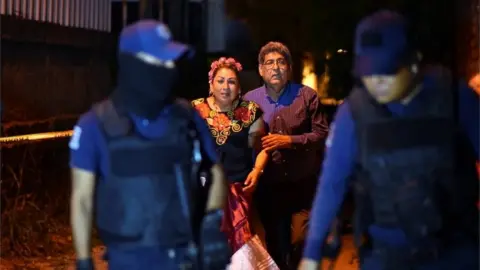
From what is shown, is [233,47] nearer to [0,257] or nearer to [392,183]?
[0,257]

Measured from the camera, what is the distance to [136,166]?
280cm

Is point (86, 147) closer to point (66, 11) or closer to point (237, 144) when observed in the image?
point (237, 144)

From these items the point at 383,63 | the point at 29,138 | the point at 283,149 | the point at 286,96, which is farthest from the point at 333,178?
the point at 29,138

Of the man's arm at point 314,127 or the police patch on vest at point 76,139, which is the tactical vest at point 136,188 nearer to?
the police patch on vest at point 76,139

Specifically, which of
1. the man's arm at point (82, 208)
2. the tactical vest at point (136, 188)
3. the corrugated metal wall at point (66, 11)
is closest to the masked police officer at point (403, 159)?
the tactical vest at point (136, 188)

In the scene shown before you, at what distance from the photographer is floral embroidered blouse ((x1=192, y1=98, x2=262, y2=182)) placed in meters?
4.56

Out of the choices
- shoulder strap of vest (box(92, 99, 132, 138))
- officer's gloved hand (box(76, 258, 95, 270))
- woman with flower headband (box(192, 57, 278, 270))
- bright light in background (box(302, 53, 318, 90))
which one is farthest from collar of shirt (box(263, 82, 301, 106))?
bright light in background (box(302, 53, 318, 90))

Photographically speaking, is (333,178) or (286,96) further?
(286,96)

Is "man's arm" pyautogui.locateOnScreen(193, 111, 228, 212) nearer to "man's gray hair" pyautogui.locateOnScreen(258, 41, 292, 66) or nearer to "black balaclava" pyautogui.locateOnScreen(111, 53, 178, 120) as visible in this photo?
"black balaclava" pyautogui.locateOnScreen(111, 53, 178, 120)

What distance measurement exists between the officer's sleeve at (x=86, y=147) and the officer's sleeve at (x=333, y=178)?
832 millimetres

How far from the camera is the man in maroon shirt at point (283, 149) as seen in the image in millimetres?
4996

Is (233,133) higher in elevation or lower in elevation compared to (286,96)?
lower

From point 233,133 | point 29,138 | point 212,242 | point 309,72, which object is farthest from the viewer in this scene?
point 309,72

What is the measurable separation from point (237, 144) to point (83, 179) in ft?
6.22
